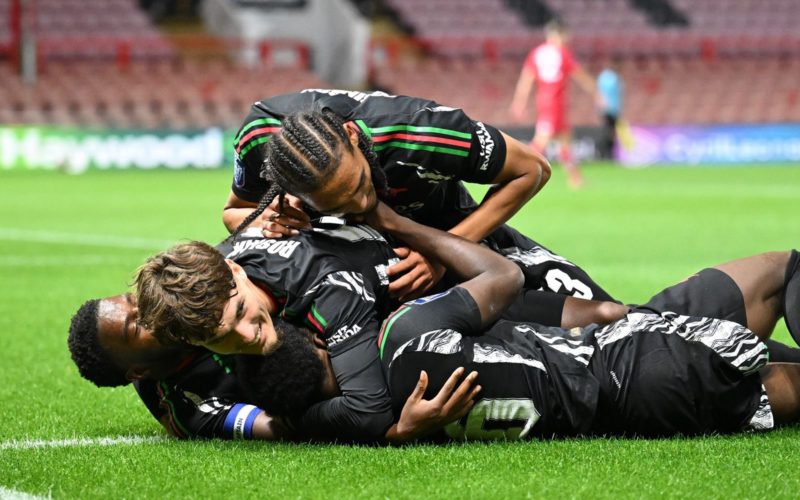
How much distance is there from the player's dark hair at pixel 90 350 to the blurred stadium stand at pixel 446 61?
20821mm

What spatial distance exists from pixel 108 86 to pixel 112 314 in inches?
906

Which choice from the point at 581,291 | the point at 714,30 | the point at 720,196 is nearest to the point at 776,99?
the point at 714,30

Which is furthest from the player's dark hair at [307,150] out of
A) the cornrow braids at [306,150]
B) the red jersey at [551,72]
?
the red jersey at [551,72]

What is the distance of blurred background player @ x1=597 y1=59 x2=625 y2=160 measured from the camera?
24703 mm

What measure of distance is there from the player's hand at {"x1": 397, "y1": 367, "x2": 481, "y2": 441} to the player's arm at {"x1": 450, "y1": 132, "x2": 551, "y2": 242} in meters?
0.85

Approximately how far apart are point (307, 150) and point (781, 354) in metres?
1.86

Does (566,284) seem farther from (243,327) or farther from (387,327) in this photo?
(243,327)

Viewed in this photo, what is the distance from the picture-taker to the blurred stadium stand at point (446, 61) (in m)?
25.9

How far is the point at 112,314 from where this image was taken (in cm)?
395

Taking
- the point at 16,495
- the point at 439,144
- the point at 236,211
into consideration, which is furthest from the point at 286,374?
the point at 236,211

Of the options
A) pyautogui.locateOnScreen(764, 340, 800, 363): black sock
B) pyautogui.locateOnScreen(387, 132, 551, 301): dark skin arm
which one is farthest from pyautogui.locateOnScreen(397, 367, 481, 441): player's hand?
pyautogui.locateOnScreen(764, 340, 800, 363): black sock

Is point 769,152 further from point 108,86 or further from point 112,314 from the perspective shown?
point 112,314

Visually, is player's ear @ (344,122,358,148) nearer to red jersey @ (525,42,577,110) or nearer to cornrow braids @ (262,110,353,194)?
cornrow braids @ (262,110,353,194)

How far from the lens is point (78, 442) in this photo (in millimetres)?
4117
